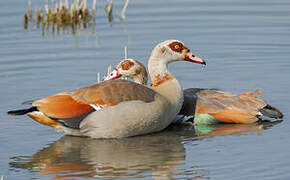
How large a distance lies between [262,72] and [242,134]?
3009 millimetres

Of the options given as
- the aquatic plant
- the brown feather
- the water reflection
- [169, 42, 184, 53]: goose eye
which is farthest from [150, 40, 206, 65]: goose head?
the aquatic plant

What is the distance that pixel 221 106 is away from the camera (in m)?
10.1

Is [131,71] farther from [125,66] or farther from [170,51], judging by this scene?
[170,51]

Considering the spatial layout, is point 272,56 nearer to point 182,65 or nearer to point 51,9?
point 182,65

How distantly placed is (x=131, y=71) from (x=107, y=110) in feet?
4.44

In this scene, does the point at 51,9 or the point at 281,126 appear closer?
the point at 281,126

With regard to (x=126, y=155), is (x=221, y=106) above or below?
above

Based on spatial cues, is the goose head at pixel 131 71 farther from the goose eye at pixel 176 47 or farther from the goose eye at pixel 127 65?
the goose eye at pixel 176 47

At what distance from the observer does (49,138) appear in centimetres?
964

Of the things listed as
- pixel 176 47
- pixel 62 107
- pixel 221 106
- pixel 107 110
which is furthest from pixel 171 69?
pixel 62 107

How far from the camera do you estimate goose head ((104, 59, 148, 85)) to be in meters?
10.3

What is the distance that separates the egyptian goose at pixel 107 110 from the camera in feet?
30.0

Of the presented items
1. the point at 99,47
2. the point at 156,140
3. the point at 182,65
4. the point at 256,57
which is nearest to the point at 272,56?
the point at 256,57

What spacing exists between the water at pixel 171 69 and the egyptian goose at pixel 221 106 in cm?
20
